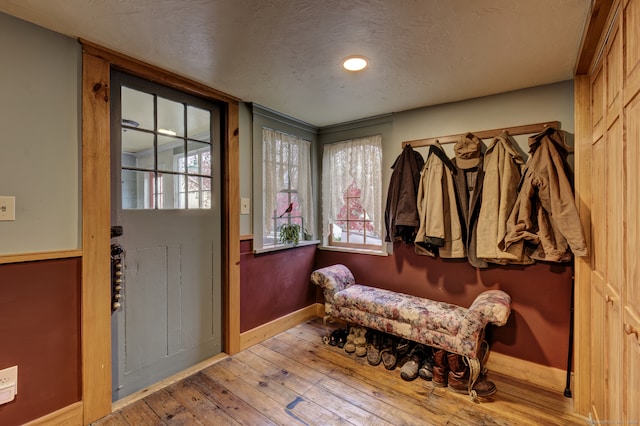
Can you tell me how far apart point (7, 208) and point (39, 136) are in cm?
40

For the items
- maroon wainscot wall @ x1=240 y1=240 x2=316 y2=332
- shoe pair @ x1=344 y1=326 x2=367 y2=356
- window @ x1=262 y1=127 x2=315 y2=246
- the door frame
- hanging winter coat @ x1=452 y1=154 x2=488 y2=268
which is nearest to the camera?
the door frame

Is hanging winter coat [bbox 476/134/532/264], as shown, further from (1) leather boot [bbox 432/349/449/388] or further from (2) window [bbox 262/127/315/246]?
(2) window [bbox 262/127/315/246]

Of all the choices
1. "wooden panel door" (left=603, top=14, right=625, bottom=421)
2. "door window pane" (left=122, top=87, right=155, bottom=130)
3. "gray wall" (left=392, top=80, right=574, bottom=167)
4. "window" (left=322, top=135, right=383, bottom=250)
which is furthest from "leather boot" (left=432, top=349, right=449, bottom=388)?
"door window pane" (left=122, top=87, right=155, bottom=130)

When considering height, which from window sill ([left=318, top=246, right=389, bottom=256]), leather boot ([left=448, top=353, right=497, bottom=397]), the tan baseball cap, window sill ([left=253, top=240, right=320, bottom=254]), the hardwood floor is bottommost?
the hardwood floor

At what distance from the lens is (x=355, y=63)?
1812mm

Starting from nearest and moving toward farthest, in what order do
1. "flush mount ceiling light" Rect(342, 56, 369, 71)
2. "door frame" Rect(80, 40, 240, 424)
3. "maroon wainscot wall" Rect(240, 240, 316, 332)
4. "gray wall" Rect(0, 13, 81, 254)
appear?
"gray wall" Rect(0, 13, 81, 254), "door frame" Rect(80, 40, 240, 424), "flush mount ceiling light" Rect(342, 56, 369, 71), "maroon wainscot wall" Rect(240, 240, 316, 332)

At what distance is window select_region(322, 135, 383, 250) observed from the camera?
2.92 m

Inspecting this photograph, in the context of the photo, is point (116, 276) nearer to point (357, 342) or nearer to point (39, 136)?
point (39, 136)

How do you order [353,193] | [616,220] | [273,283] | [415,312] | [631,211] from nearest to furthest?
[631,211] → [616,220] → [415,312] → [273,283] → [353,193]

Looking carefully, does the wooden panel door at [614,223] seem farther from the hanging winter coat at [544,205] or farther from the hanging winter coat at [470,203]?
the hanging winter coat at [470,203]

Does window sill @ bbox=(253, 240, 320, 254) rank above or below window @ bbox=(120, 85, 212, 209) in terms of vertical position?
below

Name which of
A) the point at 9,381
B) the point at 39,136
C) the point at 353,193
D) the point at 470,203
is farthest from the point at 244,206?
the point at 470,203

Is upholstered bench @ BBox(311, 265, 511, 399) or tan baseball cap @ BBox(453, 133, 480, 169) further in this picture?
tan baseball cap @ BBox(453, 133, 480, 169)

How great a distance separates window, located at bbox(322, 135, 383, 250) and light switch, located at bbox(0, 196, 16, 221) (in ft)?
7.96
